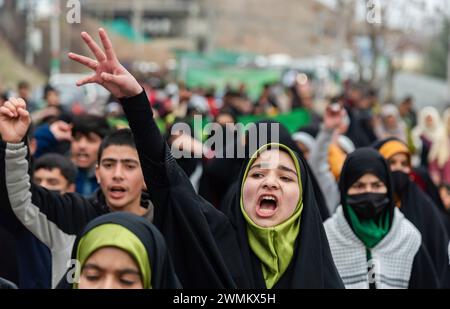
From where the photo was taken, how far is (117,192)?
16.5 ft

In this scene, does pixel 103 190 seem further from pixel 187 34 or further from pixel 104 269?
pixel 187 34

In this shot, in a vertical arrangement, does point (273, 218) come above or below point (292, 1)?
below

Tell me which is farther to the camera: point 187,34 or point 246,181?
point 187,34

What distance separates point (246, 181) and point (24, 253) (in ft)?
4.86

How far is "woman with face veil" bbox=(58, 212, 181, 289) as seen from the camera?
3236 millimetres

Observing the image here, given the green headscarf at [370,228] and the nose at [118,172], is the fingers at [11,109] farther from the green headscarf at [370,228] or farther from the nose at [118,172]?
the green headscarf at [370,228]

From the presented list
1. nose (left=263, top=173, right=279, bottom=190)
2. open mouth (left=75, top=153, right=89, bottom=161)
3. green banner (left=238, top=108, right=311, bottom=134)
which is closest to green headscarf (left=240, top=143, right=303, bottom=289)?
nose (left=263, top=173, right=279, bottom=190)

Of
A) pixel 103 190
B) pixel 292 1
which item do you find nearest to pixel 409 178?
pixel 103 190

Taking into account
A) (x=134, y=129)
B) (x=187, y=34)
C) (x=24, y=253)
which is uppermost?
(x=187, y=34)

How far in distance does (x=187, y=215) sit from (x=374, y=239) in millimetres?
1585

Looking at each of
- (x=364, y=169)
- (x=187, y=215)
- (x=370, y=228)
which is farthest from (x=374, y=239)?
(x=187, y=215)

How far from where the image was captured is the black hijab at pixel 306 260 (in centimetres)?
410

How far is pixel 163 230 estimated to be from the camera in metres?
4.17

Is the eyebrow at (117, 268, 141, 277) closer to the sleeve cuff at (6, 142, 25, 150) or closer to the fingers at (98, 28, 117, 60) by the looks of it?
the fingers at (98, 28, 117, 60)
